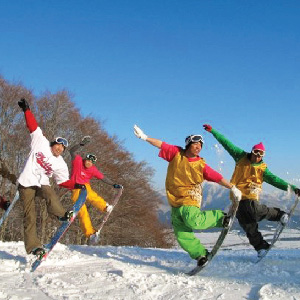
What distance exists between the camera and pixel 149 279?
4195mm

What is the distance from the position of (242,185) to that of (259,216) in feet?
2.05

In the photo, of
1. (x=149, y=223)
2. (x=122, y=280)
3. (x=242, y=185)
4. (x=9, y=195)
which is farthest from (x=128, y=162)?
(x=122, y=280)

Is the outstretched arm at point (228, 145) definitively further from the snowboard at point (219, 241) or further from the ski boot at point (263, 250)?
the ski boot at point (263, 250)

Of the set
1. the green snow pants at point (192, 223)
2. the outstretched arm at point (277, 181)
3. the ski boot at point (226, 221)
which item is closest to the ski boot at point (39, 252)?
the green snow pants at point (192, 223)

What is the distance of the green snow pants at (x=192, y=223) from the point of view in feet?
15.4

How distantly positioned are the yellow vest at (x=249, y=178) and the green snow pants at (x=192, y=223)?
4.56 feet

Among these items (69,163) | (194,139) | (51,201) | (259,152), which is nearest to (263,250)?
(259,152)

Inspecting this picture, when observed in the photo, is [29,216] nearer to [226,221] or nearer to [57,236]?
[57,236]

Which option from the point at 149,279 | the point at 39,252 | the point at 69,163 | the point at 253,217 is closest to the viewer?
the point at 149,279

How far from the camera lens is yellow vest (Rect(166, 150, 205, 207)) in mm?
4895

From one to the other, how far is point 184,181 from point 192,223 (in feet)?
2.05

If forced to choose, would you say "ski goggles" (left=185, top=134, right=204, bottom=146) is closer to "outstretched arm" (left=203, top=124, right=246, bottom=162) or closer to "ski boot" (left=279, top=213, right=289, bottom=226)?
"outstretched arm" (left=203, top=124, right=246, bottom=162)

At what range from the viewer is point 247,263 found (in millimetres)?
5473

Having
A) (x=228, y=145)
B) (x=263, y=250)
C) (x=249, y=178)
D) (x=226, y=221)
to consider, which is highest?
(x=228, y=145)
